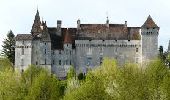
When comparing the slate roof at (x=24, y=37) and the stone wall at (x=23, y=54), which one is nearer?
the stone wall at (x=23, y=54)

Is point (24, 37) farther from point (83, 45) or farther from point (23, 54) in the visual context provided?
point (83, 45)

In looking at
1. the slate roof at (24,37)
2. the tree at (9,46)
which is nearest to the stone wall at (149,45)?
the slate roof at (24,37)

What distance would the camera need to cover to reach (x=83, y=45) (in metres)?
115

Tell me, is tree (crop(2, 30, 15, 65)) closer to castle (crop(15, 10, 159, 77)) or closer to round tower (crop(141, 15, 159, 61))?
castle (crop(15, 10, 159, 77))

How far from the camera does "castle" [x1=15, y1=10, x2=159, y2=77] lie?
113250mm

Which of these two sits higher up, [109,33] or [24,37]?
[109,33]

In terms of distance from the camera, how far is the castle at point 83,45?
113250 millimetres

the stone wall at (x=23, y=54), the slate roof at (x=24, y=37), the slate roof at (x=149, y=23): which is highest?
the slate roof at (x=149, y=23)

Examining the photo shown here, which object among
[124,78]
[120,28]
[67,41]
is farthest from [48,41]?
[124,78]

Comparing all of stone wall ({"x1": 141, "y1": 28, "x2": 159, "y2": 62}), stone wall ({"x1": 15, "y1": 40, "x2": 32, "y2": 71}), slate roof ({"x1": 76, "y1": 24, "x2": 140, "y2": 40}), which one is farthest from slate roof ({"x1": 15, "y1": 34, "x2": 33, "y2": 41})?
stone wall ({"x1": 141, "y1": 28, "x2": 159, "y2": 62})

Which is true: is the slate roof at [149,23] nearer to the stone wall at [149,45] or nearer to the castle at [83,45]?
the castle at [83,45]

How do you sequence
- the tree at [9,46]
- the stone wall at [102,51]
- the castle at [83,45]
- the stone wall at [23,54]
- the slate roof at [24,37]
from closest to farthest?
the stone wall at [23,54]
the castle at [83,45]
the slate roof at [24,37]
the stone wall at [102,51]
the tree at [9,46]

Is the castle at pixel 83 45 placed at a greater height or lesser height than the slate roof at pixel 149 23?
lesser

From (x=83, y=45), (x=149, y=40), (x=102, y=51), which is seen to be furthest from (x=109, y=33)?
(x=149, y=40)
